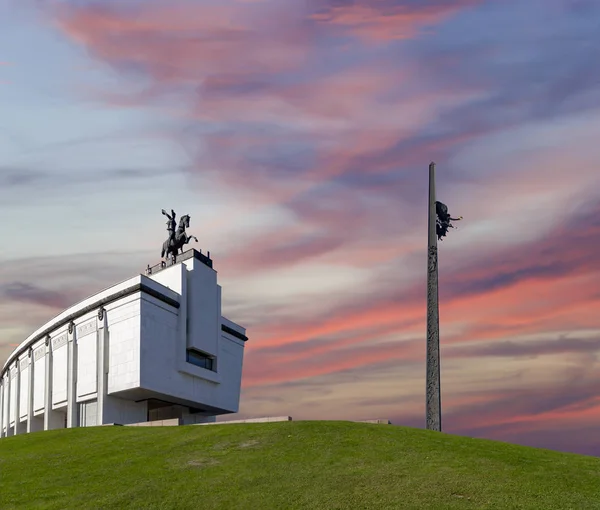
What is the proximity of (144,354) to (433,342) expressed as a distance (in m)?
36.8

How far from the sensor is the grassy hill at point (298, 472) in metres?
34.0

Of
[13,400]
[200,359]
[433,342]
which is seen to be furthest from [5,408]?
[433,342]

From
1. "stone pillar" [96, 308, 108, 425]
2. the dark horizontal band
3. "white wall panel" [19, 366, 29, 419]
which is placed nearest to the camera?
"stone pillar" [96, 308, 108, 425]

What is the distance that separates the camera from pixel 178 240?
302ft

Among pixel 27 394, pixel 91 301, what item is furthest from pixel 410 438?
pixel 27 394

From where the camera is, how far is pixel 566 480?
3700cm

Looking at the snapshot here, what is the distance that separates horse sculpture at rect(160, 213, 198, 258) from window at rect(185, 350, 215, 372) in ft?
40.0

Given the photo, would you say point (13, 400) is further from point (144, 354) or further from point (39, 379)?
point (144, 354)

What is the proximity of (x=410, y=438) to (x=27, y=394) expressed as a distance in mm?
77082

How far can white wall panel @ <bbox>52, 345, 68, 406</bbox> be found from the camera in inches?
3666

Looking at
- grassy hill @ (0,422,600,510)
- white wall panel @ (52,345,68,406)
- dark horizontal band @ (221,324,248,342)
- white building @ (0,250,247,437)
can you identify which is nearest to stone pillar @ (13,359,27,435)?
white building @ (0,250,247,437)

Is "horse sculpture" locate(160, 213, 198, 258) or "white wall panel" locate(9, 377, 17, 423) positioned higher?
"horse sculpture" locate(160, 213, 198, 258)

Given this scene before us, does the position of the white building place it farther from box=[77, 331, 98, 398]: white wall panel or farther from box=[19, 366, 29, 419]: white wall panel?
box=[19, 366, 29, 419]: white wall panel

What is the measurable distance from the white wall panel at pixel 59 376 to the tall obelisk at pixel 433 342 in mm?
53319
